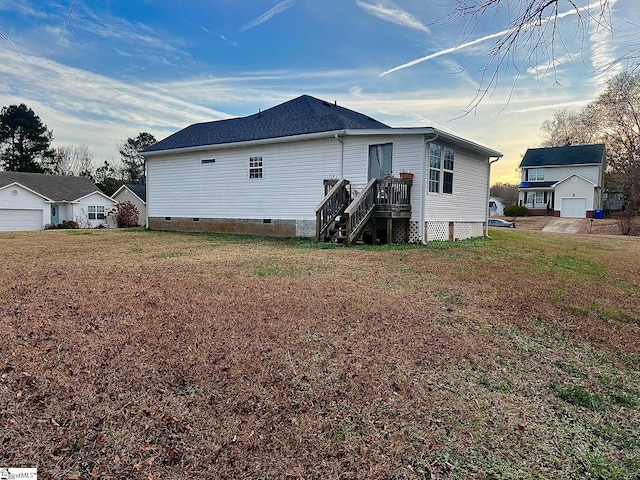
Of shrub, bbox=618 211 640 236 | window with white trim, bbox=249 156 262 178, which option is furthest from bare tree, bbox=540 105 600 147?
window with white trim, bbox=249 156 262 178

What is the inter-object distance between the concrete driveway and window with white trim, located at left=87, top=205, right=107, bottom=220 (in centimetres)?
3349

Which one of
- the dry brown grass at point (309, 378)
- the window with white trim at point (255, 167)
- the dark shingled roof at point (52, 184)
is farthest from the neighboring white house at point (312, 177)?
the dark shingled roof at point (52, 184)

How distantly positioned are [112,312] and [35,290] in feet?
4.99

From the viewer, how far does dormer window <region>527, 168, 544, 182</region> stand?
1483 inches

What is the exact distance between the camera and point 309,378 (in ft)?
9.98

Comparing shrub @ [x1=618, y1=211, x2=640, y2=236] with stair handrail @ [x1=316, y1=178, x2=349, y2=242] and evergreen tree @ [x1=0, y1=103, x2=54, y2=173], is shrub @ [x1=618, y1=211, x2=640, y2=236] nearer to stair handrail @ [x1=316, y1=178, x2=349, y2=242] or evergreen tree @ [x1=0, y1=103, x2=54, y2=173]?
stair handrail @ [x1=316, y1=178, x2=349, y2=242]

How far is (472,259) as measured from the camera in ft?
28.7

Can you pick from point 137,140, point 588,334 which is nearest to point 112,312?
point 588,334

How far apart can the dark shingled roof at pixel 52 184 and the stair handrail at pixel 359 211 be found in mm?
26764

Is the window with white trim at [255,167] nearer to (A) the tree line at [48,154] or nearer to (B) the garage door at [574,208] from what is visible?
(A) the tree line at [48,154]

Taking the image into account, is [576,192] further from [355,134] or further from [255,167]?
[255,167]

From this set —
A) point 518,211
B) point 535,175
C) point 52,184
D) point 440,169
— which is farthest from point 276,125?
point 535,175

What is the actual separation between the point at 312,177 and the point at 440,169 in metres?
4.11

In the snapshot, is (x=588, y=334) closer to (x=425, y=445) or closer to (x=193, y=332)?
(x=425, y=445)
